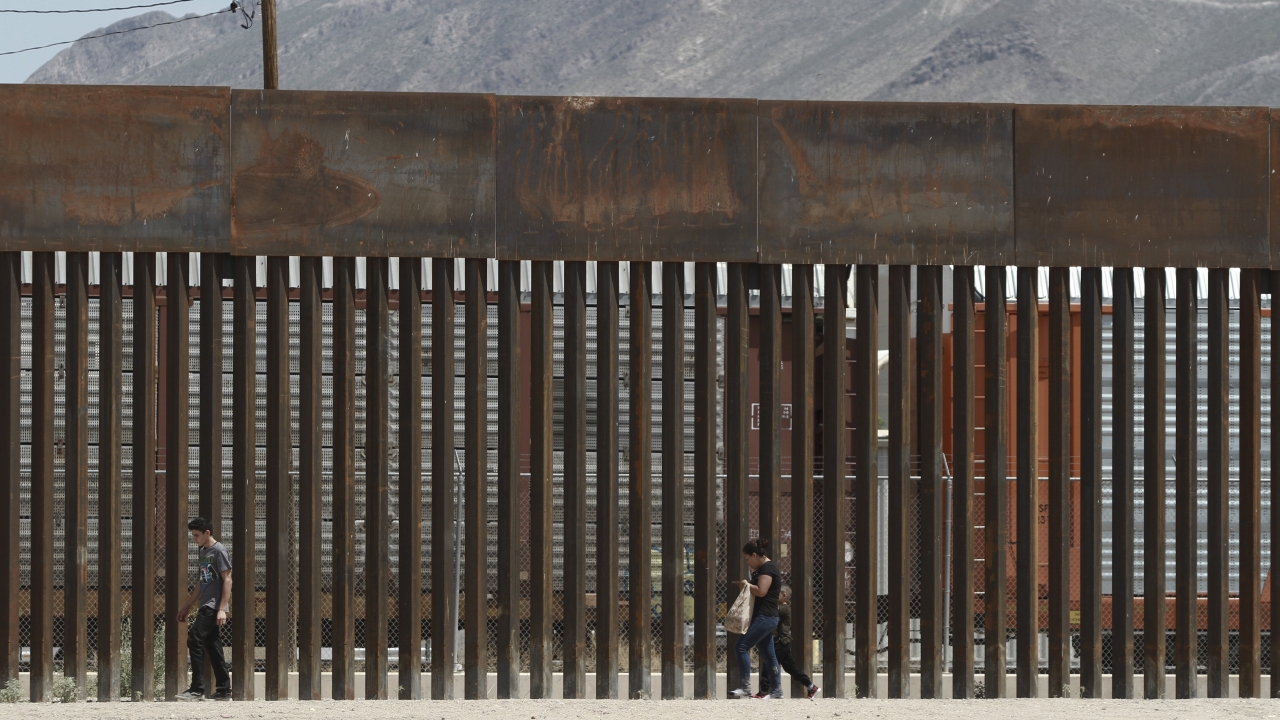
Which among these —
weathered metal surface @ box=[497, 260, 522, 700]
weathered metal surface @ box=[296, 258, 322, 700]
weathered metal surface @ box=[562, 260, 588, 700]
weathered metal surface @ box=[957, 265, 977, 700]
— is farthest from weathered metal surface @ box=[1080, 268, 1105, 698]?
weathered metal surface @ box=[296, 258, 322, 700]

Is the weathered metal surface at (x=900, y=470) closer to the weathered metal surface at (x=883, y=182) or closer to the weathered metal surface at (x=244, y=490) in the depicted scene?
the weathered metal surface at (x=883, y=182)

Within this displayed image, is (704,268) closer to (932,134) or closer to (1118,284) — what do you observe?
(932,134)

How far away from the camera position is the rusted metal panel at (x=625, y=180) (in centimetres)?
693

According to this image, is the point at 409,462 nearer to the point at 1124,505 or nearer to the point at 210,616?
the point at 210,616

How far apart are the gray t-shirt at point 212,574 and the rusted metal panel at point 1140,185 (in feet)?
16.0

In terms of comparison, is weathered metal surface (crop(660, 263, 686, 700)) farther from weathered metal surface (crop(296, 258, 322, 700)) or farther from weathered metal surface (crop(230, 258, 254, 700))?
weathered metal surface (crop(230, 258, 254, 700))

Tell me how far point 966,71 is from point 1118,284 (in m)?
188

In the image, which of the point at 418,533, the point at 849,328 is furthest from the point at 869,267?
the point at 849,328

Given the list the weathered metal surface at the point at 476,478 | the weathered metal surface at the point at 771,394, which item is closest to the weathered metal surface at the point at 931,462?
the weathered metal surface at the point at 771,394

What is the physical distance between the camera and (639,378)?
7.09 m

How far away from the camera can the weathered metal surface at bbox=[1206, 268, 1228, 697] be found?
7227mm

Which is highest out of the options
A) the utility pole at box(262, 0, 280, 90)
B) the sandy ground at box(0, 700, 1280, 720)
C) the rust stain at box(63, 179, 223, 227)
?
the utility pole at box(262, 0, 280, 90)

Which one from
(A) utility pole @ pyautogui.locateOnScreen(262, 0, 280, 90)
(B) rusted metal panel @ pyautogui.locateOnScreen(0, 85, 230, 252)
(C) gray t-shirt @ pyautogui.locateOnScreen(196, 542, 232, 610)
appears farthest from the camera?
(A) utility pole @ pyautogui.locateOnScreen(262, 0, 280, 90)

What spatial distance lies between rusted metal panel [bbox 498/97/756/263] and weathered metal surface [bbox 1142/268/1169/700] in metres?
2.20
